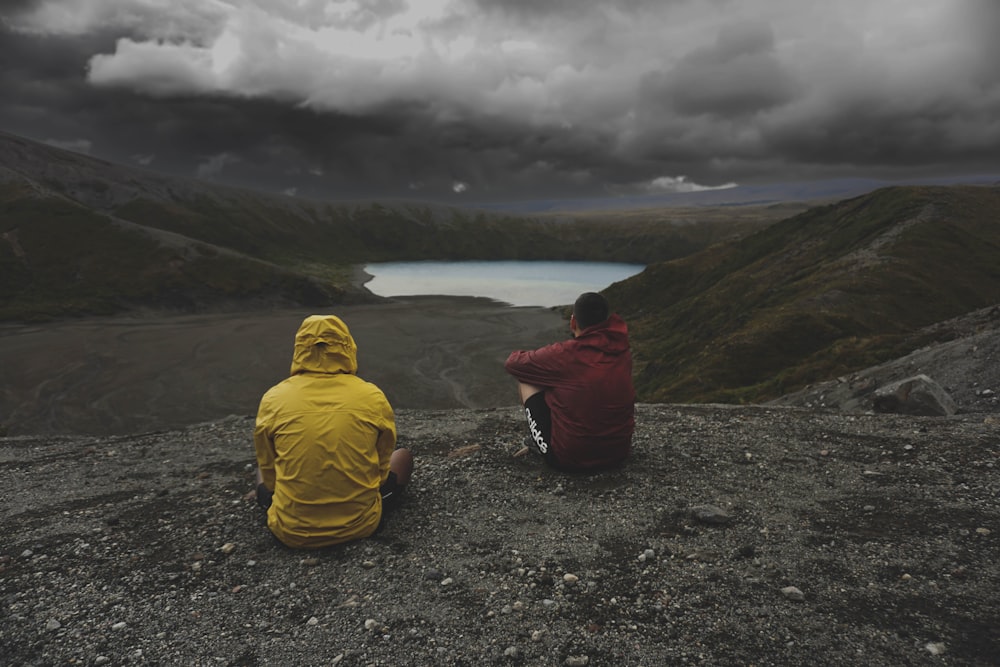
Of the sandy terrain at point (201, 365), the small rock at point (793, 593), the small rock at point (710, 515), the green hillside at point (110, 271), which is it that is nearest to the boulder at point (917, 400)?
the small rock at point (710, 515)

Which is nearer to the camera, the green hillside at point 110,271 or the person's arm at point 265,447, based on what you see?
the person's arm at point 265,447

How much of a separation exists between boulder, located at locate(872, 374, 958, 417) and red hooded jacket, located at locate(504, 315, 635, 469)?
847 centimetres

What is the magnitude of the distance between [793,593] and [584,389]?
11.2ft

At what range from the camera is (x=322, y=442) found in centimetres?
586

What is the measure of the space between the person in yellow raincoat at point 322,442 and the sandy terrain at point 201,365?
3008cm

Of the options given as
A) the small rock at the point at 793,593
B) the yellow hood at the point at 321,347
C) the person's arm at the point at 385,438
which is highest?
the yellow hood at the point at 321,347

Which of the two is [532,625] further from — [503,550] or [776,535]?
[776,535]

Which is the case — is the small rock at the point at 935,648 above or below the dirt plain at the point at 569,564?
above

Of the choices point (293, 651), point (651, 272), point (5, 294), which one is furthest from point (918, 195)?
point (5, 294)

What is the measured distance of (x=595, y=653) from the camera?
4.86 m

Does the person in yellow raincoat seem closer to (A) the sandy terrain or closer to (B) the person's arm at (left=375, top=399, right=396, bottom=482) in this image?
(B) the person's arm at (left=375, top=399, right=396, bottom=482)

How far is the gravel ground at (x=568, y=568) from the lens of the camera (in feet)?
16.3

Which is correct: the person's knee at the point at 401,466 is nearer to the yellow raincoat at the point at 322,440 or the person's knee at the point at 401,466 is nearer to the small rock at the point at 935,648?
the yellow raincoat at the point at 322,440

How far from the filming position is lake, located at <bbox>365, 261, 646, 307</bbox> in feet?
392
